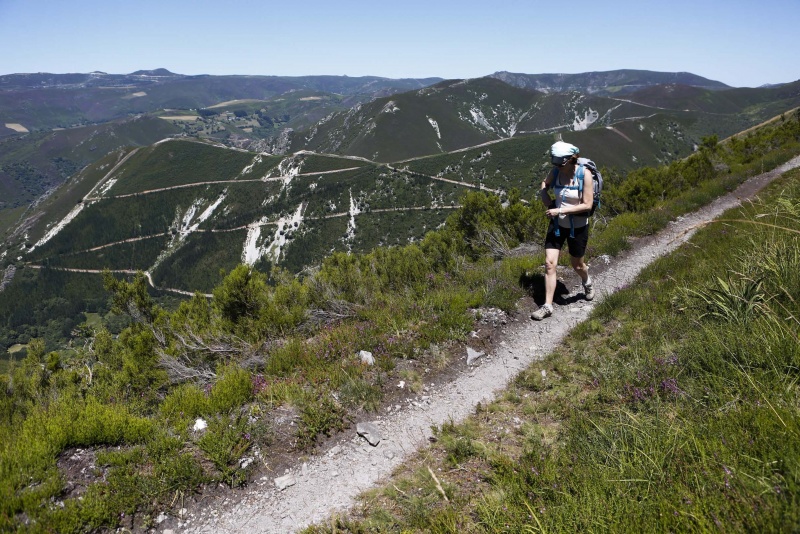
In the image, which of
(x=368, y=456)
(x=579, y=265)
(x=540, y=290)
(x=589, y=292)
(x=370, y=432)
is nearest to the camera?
(x=368, y=456)

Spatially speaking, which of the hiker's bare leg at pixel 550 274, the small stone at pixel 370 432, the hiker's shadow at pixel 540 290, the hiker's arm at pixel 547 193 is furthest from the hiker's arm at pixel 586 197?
the small stone at pixel 370 432

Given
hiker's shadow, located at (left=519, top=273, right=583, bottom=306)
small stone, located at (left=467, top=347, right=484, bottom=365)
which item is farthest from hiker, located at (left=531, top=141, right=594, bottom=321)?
small stone, located at (left=467, top=347, right=484, bottom=365)

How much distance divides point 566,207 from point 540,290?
229 cm

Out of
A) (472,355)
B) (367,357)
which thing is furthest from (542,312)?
(367,357)

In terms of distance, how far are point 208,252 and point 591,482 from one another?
536 ft

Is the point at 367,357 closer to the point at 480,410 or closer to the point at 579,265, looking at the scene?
the point at 480,410

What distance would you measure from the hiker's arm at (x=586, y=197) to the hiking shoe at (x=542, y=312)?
1.87 metres

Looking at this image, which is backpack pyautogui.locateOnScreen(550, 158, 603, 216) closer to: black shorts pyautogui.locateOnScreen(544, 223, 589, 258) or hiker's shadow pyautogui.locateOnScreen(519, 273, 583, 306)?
black shorts pyautogui.locateOnScreen(544, 223, 589, 258)

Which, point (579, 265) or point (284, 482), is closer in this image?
point (284, 482)

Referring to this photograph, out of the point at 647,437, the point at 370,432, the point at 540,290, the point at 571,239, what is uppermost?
the point at 571,239

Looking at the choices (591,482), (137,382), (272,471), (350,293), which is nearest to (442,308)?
(350,293)

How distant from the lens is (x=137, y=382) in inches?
286

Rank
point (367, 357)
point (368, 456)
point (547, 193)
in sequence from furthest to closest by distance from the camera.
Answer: point (547, 193), point (367, 357), point (368, 456)

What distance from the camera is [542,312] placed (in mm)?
7320
